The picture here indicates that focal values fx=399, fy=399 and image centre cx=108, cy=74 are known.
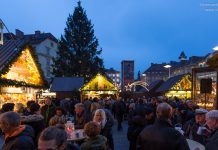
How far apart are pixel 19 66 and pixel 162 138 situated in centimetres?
1438

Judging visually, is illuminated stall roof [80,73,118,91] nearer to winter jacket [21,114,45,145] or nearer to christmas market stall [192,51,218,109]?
A: christmas market stall [192,51,218,109]

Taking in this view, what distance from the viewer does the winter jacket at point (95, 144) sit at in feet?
19.8

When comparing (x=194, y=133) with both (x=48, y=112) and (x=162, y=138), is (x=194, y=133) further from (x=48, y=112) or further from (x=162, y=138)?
(x=48, y=112)

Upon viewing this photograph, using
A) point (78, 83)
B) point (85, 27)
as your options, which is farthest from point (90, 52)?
point (78, 83)

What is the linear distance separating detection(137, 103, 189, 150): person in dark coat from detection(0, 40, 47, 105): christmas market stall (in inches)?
475

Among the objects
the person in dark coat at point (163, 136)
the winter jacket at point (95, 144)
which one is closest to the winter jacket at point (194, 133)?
the person in dark coat at point (163, 136)

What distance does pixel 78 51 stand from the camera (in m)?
61.8

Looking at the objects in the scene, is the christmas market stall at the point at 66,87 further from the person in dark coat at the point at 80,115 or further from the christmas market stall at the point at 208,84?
the person in dark coat at the point at 80,115

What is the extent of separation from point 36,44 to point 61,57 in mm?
8511

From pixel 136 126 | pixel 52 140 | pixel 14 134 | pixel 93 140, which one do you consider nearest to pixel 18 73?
pixel 136 126

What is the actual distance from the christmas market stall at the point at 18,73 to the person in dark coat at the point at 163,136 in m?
12.1

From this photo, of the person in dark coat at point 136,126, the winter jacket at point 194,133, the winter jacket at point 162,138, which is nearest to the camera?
the winter jacket at point 162,138

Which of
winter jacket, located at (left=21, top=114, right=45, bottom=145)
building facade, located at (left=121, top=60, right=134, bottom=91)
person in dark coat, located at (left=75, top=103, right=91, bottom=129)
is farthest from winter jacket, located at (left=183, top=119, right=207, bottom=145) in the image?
building facade, located at (left=121, top=60, right=134, bottom=91)

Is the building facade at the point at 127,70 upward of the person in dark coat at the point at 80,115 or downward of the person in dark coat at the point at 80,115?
upward
